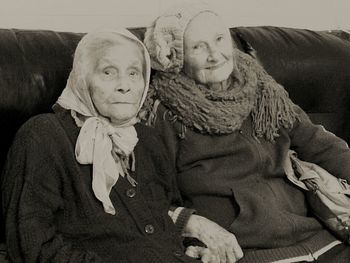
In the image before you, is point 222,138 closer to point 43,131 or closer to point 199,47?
point 199,47

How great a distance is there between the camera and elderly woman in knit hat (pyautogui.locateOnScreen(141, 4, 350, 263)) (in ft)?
5.31

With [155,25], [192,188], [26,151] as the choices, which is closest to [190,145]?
[192,188]

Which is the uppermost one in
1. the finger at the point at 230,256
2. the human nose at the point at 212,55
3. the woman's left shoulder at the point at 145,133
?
the human nose at the point at 212,55

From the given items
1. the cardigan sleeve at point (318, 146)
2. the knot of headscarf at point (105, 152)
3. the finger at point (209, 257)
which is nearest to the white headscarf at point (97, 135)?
the knot of headscarf at point (105, 152)

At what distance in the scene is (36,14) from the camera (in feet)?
6.39

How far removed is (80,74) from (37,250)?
41cm

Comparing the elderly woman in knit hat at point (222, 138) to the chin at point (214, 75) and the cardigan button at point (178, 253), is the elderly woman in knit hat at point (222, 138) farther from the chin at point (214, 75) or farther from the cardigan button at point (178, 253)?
the cardigan button at point (178, 253)

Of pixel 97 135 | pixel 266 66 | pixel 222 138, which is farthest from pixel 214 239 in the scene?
pixel 266 66

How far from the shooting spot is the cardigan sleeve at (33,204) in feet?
4.38

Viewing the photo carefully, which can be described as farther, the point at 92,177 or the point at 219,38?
the point at 219,38

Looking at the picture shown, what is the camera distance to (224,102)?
1661mm

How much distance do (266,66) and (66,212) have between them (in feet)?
2.87

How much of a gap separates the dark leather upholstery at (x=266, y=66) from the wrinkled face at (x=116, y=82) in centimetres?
24

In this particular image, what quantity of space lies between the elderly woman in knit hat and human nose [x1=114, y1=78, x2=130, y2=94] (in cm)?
16
